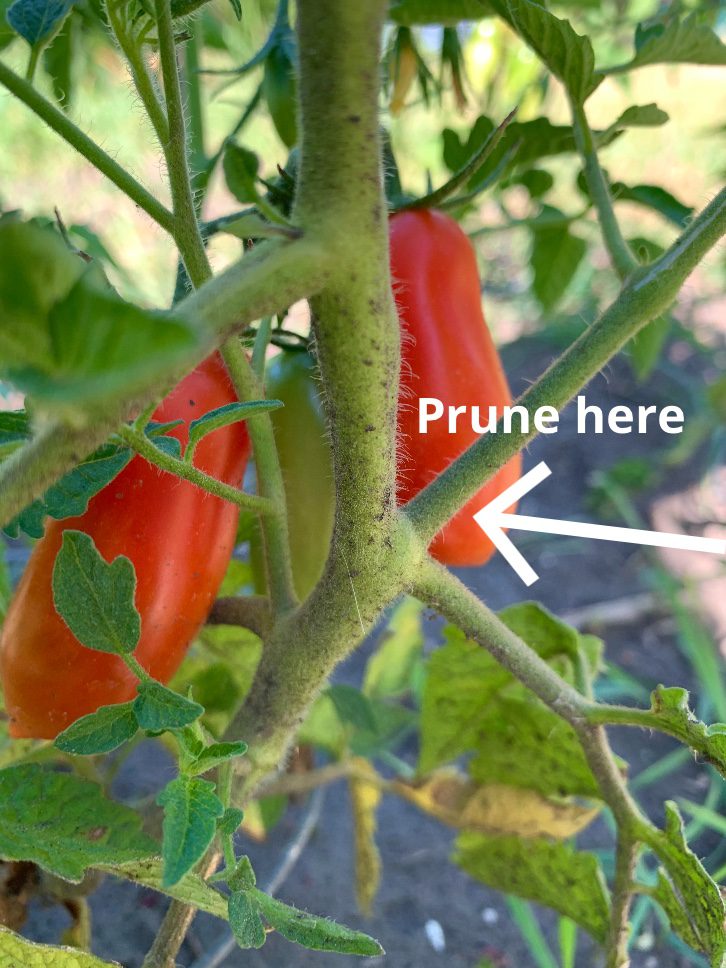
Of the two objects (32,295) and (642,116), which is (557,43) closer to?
(642,116)

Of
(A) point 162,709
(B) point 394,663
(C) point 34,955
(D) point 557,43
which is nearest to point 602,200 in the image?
(D) point 557,43

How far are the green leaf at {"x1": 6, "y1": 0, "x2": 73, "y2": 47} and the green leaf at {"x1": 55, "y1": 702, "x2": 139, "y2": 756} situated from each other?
0.23 m

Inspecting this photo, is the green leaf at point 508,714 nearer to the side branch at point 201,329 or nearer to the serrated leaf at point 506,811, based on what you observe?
the serrated leaf at point 506,811

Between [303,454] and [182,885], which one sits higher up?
[303,454]

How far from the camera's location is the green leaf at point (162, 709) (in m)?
0.29

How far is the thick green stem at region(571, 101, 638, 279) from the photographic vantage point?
36cm

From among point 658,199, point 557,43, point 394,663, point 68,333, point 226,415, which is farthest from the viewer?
point 394,663

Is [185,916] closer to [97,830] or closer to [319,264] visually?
[97,830]

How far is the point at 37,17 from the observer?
31cm

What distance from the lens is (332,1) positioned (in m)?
0.20

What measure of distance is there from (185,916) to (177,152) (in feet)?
0.99

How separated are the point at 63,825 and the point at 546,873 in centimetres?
29

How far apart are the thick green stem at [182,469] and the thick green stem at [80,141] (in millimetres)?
81

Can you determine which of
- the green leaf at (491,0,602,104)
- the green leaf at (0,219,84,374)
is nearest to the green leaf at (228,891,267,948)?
the green leaf at (0,219,84,374)
